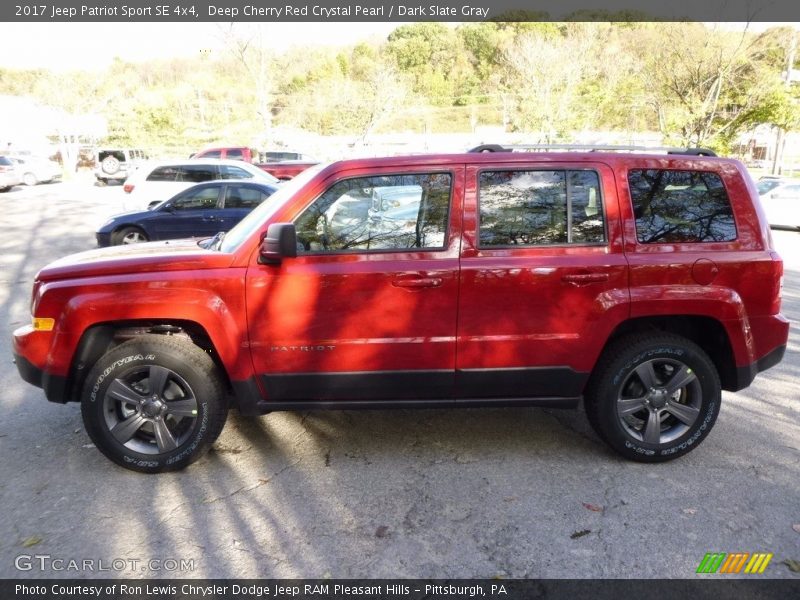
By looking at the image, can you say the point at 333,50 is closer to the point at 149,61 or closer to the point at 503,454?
the point at 149,61

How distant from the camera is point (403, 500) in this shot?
3012 mm

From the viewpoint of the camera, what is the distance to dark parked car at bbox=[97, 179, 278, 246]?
9664 millimetres

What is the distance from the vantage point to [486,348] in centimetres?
323

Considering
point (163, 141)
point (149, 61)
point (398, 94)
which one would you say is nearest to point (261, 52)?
point (398, 94)

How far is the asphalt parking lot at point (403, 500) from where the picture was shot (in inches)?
101

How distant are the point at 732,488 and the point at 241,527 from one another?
8.86 feet

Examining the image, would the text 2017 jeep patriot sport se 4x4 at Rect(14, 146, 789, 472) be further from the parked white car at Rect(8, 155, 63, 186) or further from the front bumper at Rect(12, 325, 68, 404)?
the parked white car at Rect(8, 155, 63, 186)

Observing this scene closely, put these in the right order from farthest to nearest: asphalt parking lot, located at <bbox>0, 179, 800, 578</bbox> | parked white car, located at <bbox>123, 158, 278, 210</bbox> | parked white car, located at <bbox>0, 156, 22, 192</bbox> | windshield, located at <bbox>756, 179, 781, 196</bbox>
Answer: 1. parked white car, located at <bbox>0, 156, 22, 192</bbox>
2. windshield, located at <bbox>756, 179, 781, 196</bbox>
3. parked white car, located at <bbox>123, 158, 278, 210</bbox>
4. asphalt parking lot, located at <bbox>0, 179, 800, 578</bbox>

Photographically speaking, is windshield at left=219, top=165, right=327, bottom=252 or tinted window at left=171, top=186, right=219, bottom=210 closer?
windshield at left=219, top=165, right=327, bottom=252

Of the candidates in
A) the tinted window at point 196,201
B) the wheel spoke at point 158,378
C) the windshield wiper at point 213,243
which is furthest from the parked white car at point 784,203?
the wheel spoke at point 158,378

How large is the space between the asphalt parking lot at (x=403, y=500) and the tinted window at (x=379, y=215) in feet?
4.42

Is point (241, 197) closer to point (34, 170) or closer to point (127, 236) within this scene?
point (127, 236)

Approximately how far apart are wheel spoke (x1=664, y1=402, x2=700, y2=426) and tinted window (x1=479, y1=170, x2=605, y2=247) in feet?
3.62

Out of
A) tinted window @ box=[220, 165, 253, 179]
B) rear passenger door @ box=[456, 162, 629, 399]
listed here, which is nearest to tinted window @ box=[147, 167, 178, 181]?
tinted window @ box=[220, 165, 253, 179]
